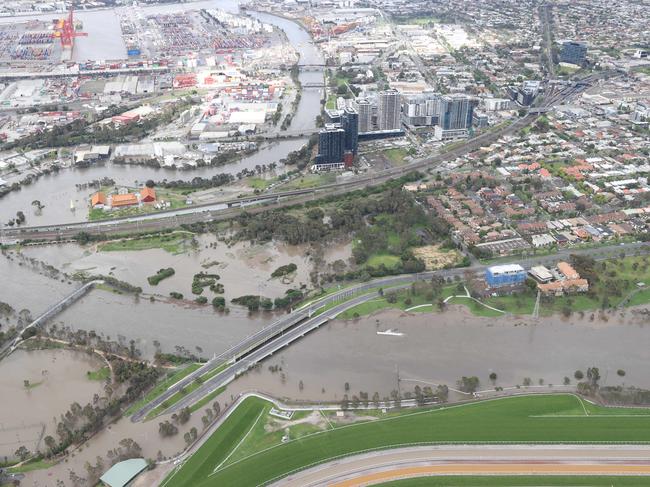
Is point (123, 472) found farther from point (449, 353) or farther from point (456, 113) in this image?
point (456, 113)

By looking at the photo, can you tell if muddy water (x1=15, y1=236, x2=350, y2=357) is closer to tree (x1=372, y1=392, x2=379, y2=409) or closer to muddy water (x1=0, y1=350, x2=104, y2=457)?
muddy water (x1=0, y1=350, x2=104, y2=457)

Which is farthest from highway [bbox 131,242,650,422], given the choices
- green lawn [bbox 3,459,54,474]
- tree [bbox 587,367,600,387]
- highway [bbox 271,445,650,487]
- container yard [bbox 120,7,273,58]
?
container yard [bbox 120,7,273,58]

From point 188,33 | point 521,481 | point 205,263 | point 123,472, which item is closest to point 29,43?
point 188,33

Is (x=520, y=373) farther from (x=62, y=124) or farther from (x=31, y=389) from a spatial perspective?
(x=62, y=124)

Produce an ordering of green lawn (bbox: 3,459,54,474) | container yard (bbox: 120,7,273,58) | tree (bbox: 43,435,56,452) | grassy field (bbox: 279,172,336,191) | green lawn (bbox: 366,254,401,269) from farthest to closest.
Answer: container yard (bbox: 120,7,273,58), grassy field (bbox: 279,172,336,191), green lawn (bbox: 366,254,401,269), tree (bbox: 43,435,56,452), green lawn (bbox: 3,459,54,474)

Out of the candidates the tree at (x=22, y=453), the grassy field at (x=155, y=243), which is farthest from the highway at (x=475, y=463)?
the grassy field at (x=155, y=243)

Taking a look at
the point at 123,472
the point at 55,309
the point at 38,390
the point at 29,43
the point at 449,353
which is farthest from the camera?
the point at 29,43
